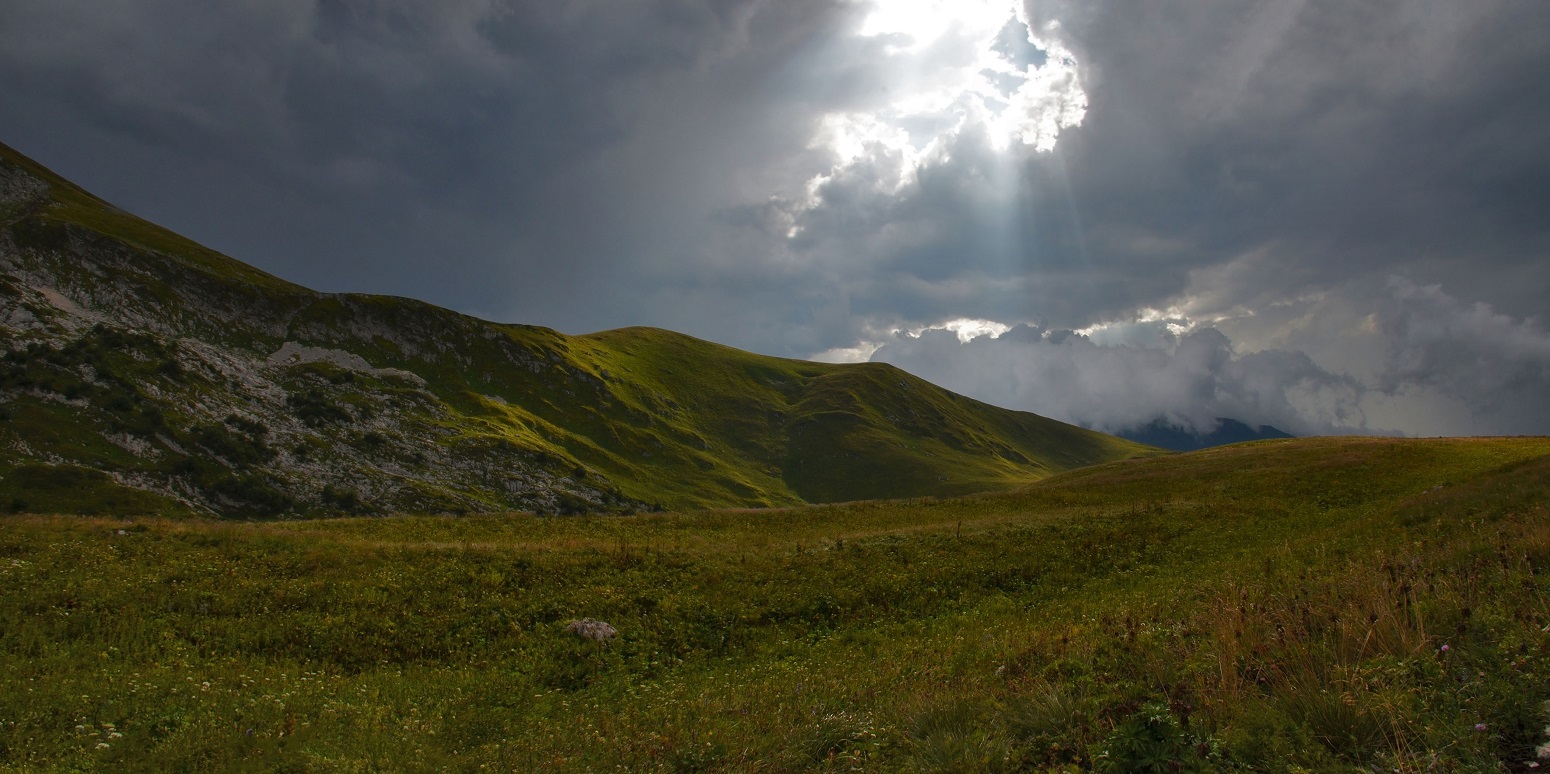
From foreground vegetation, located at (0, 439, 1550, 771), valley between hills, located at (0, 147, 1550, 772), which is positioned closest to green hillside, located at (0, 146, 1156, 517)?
valley between hills, located at (0, 147, 1550, 772)

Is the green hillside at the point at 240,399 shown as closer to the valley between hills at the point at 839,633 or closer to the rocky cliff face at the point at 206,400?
the rocky cliff face at the point at 206,400

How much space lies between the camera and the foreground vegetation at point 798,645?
7.53 m

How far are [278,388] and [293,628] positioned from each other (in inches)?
5425

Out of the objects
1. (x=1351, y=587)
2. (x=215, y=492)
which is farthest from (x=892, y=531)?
(x=215, y=492)

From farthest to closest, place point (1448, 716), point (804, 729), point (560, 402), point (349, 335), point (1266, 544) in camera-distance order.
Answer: point (560, 402)
point (349, 335)
point (1266, 544)
point (804, 729)
point (1448, 716)

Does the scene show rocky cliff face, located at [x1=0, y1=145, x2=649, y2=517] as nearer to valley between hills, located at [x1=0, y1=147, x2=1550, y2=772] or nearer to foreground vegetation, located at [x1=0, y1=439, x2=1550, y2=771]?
valley between hills, located at [x1=0, y1=147, x2=1550, y2=772]

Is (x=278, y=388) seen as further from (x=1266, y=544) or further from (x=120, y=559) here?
(x=1266, y=544)

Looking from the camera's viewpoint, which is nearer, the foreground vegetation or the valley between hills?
the foreground vegetation

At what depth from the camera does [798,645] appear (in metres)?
18.6

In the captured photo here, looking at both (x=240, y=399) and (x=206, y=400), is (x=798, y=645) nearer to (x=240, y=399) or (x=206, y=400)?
(x=206, y=400)

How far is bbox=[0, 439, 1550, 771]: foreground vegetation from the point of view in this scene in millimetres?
7527

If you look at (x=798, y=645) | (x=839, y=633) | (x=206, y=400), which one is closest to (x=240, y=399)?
(x=206, y=400)

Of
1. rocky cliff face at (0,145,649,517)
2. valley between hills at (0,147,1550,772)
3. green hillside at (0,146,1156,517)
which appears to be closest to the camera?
valley between hills at (0,147,1550,772)

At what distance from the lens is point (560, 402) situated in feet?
634
